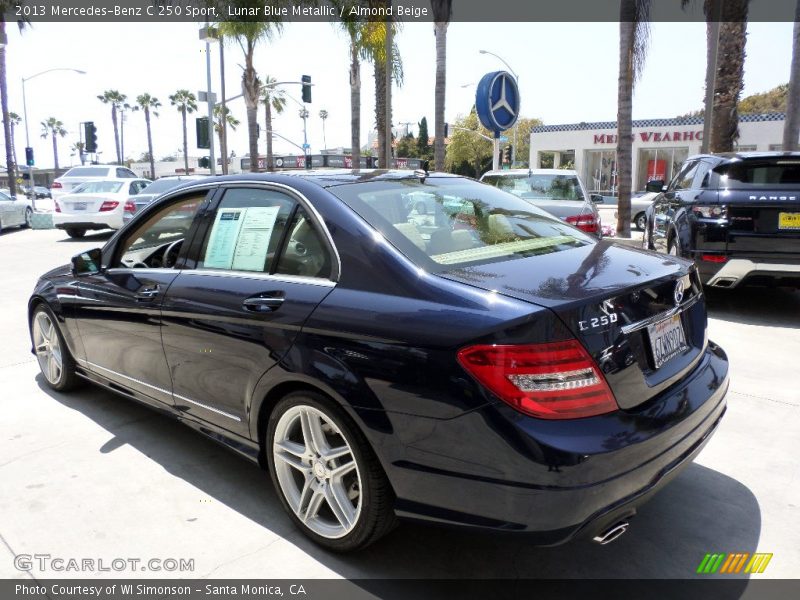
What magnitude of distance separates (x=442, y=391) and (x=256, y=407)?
1.06 m

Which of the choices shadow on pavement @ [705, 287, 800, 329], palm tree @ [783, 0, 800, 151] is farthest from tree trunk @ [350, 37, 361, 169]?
shadow on pavement @ [705, 287, 800, 329]

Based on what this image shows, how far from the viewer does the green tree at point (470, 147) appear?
6712cm

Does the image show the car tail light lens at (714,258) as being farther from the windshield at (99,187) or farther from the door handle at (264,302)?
the windshield at (99,187)

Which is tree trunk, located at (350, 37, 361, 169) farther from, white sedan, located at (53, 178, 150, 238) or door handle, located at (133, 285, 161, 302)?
door handle, located at (133, 285, 161, 302)

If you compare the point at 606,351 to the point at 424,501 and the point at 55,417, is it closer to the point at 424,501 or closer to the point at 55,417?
Answer: the point at 424,501

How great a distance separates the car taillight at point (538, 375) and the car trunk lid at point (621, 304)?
0.28ft

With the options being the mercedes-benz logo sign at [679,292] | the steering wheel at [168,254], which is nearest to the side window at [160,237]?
the steering wheel at [168,254]

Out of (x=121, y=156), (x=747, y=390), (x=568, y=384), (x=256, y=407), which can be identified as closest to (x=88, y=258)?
(x=256, y=407)

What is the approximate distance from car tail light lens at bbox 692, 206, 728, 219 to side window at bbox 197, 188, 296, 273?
201 inches

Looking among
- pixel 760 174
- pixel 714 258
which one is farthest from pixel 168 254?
pixel 760 174

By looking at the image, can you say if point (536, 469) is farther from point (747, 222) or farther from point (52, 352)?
point (747, 222)

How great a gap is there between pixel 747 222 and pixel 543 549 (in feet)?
16.0

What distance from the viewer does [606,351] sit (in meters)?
2.18

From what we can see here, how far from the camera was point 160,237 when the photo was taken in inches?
175
